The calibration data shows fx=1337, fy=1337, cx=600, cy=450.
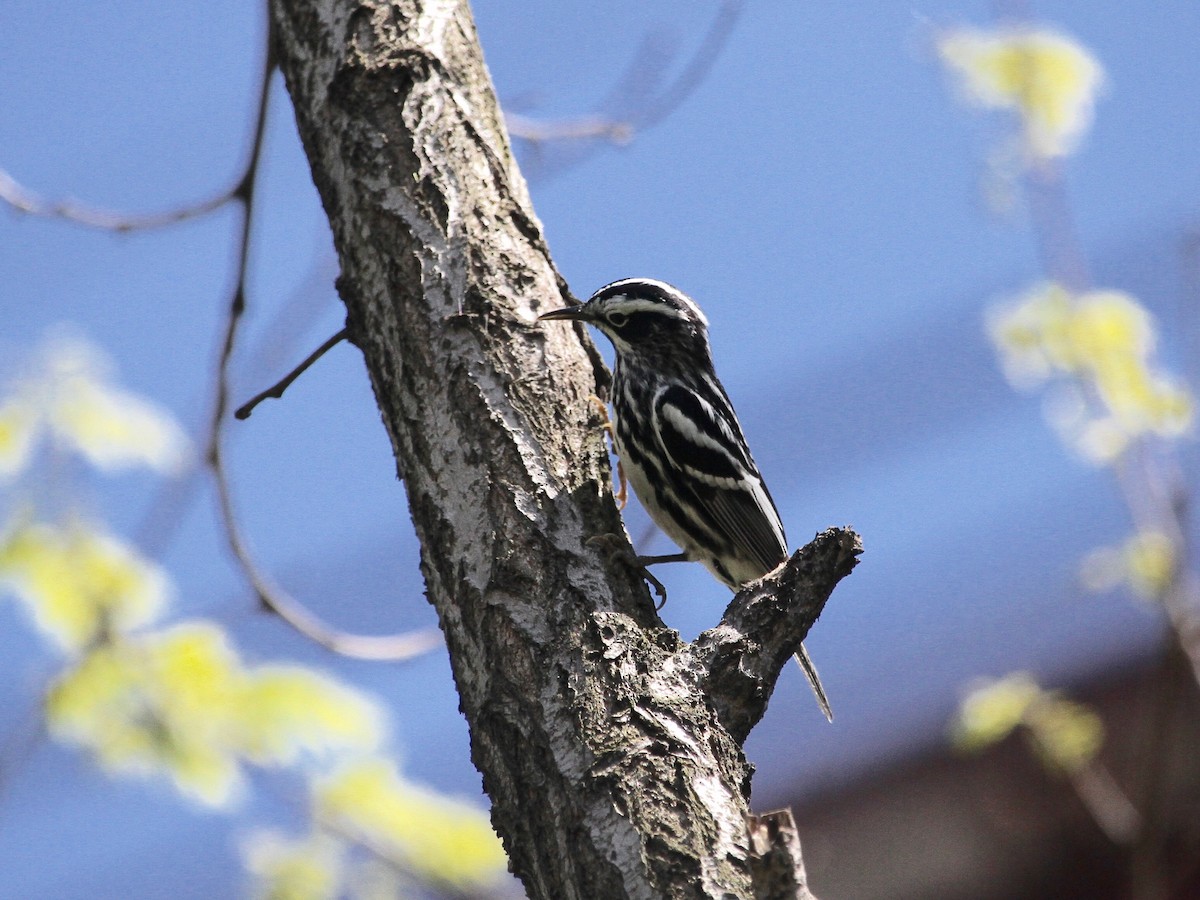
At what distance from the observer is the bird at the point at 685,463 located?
186 inches

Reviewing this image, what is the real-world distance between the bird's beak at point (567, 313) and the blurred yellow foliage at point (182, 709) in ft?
7.67

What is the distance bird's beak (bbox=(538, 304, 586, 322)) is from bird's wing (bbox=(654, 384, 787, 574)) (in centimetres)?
71

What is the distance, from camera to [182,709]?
5477mm

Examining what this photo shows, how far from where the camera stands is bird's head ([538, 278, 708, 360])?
5.04m

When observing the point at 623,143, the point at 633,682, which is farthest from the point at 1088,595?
the point at 633,682

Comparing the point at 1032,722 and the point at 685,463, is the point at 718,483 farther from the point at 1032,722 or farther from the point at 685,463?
the point at 1032,722

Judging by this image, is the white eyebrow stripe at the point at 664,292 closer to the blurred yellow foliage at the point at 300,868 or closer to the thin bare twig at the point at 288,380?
the thin bare twig at the point at 288,380

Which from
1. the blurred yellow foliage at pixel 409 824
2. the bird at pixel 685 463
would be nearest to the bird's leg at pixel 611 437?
the bird at pixel 685 463

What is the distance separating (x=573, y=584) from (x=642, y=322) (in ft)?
7.13

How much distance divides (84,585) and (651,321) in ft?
8.35

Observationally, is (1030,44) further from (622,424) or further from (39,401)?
(39,401)

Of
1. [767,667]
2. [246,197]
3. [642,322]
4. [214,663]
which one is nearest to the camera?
[767,667]

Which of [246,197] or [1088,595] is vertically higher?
[246,197]

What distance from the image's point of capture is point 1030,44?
636 cm
